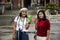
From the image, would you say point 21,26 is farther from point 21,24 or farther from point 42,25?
point 42,25

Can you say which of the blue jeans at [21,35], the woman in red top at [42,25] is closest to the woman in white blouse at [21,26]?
the blue jeans at [21,35]

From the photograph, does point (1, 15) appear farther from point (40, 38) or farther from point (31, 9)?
point (40, 38)

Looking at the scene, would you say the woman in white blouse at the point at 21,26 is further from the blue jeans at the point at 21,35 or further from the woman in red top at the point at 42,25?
the woman in red top at the point at 42,25

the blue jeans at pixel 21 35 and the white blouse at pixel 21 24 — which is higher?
the white blouse at pixel 21 24

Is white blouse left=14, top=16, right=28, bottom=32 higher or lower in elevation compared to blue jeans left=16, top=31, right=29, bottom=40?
higher

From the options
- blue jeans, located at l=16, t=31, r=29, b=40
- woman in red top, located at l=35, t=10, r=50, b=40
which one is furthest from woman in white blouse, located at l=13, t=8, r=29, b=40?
woman in red top, located at l=35, t=10, r=50, b=40

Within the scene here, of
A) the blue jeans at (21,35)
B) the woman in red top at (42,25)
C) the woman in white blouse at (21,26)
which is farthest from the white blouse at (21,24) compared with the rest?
the woman in red top at (42,25)

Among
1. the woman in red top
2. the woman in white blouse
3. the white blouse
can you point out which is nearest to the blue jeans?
the woman in white blouse

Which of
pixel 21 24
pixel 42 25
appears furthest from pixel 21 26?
pixel 42 25

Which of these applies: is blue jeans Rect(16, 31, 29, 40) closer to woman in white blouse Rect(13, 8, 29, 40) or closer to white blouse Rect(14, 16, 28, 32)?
woman in white blouse Rect(13, 8, 29, 40)

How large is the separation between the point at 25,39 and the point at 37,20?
0.60 m

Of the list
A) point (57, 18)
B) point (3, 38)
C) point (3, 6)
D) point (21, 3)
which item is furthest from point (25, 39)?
point (21, 3)

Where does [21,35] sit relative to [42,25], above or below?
below

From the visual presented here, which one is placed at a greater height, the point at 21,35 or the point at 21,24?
the point at 21,24
